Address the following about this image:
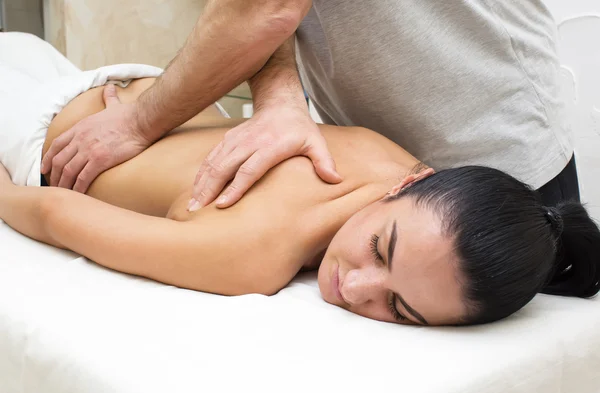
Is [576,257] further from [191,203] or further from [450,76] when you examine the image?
[191,203]

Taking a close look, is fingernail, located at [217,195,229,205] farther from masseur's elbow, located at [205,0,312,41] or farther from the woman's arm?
masseur's elbow, located at [205,0,312,41]

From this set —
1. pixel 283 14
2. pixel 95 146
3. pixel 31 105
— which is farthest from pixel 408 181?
pixel 31 105

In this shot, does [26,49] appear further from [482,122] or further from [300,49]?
[482,122]

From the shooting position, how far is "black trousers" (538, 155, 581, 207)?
142 centimetres

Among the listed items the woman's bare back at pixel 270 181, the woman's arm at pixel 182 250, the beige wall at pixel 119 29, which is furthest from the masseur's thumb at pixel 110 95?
the beige wall at pixel 119 29

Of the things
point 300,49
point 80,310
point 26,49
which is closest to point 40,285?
point 80,310

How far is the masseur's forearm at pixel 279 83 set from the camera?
48.6 inches

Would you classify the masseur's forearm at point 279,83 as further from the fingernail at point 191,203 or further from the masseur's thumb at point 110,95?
the masseur's thumb at point 110,95

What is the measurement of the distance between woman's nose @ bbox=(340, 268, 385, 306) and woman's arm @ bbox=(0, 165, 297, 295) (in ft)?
0.45

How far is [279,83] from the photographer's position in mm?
1269

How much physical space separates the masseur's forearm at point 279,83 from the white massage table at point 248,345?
41cm

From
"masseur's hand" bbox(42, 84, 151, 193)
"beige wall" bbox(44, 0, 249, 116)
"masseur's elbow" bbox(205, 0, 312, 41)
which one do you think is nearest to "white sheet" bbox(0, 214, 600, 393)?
"masseur's hand" bbox(42, 84, 151, 193)

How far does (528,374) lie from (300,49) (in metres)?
0.95

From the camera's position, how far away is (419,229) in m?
0.96
